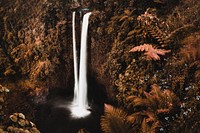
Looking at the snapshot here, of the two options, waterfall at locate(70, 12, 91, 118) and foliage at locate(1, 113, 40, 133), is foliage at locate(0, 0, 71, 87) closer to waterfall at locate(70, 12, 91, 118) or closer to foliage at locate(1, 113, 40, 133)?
waterfall at locate(70, 12, 91, 118)

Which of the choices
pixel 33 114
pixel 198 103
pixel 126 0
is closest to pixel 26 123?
pixel 198 103

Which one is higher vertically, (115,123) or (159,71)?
(159,71)

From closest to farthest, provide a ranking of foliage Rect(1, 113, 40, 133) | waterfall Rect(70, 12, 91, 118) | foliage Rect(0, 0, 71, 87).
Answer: foliage Rect(1, 113, 40, 133)
waterfall Rect(70, 12, 91, 118)
foliage Rect(0, 0, 71, 87)

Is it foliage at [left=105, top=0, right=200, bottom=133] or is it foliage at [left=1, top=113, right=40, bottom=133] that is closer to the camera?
foliage at [left=1, top=113, right=40, bottom=133]

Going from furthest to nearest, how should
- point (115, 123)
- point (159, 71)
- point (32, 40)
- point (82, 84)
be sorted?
point (32, 40)
point (82, 84)
point (159, 71)
point (115, 123)

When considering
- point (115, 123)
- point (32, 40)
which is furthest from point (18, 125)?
point (32, 40)

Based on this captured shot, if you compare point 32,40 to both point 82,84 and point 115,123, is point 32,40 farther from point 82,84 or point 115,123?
point 115,123

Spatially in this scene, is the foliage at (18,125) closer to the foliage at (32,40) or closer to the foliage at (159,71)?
the foliage at (159,71)

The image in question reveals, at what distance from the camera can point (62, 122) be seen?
8.33 m

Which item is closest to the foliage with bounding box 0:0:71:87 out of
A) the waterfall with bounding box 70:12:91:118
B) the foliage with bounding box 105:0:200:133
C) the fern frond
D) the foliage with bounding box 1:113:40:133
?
the waterfall with bounding box 70:12:91:118

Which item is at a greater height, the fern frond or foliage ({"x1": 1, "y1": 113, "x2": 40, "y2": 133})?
foliage ({"x1": 1, "y1": 113, "x2": 40, "y2": 133})

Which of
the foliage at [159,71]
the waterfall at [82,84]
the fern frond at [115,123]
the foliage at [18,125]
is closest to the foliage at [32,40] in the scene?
the waterfall at [82,84]

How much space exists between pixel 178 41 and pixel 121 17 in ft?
7.83

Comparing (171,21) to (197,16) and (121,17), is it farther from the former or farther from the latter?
(121,17)
